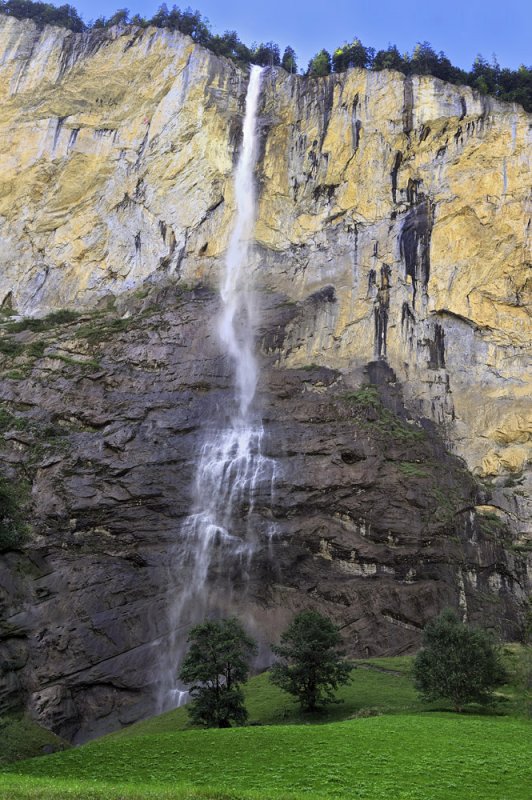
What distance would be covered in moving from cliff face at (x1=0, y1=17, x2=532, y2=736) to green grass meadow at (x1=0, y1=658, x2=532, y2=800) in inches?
485

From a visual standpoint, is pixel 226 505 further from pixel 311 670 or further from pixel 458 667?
pixel 458 667

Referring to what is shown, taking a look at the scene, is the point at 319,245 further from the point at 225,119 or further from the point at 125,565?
the point at 125,565

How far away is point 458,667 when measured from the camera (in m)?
27.4

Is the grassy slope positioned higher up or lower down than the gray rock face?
lower down

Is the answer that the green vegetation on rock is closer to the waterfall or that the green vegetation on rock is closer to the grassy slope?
the waterfall

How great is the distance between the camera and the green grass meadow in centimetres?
1520

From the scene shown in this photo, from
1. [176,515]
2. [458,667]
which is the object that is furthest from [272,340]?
[458,667]

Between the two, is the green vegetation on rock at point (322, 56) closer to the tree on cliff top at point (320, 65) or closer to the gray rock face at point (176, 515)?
the tree on cliff top at point (320, 65)

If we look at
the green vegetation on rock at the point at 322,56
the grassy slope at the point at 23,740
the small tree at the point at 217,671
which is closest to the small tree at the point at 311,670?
the small tree at the point at 217,671

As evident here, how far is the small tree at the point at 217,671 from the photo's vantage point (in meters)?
26.7

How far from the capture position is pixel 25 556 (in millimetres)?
36750

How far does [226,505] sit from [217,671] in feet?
46.4

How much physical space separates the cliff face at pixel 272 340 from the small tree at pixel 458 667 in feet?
24.3

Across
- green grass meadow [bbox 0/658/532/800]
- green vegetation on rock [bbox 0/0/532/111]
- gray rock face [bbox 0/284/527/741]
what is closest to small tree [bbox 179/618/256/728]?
green grass meadow [bbox 0/658/532/800]
